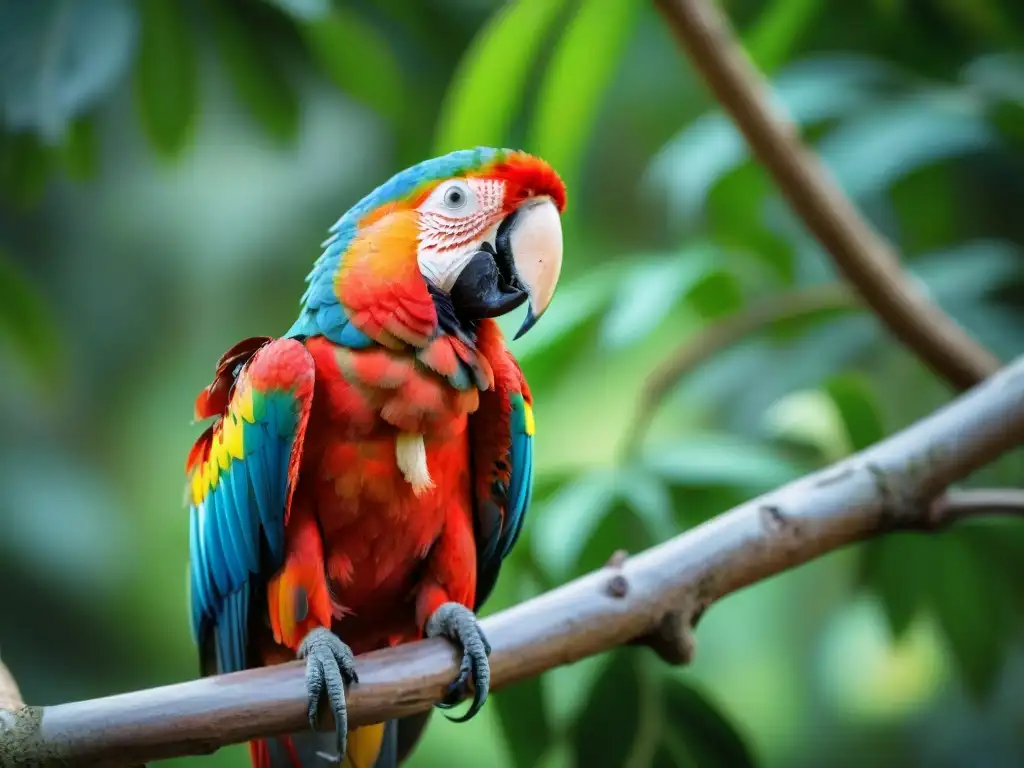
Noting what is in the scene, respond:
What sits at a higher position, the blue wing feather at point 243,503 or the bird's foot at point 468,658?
the blue wing feather at point 243,503

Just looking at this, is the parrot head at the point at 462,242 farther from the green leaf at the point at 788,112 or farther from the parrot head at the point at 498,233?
the green leaf at the point at 788,112

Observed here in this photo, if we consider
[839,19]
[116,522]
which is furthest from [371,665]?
[839,19]

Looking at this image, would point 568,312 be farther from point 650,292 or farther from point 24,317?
point 24,317

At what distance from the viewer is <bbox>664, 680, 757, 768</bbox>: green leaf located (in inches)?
55.7

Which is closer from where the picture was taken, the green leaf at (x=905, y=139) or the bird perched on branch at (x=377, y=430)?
the bird perched on branch at (x=377, y=430)

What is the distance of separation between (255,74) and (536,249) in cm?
78

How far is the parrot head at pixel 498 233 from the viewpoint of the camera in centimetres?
98

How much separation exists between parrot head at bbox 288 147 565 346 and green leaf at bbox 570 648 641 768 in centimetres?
68

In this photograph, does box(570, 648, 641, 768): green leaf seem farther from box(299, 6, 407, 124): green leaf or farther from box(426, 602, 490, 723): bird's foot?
box(299, 6, 407, 124): green leaf

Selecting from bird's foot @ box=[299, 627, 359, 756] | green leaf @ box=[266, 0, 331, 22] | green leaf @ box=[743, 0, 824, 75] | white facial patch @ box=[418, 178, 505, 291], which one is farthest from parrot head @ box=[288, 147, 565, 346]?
green leaf @ box=[743, 0, 824, 75]

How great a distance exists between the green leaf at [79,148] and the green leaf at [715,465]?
968mm

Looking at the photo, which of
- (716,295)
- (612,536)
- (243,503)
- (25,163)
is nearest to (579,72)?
(716,295)

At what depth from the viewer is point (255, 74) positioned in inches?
61.3

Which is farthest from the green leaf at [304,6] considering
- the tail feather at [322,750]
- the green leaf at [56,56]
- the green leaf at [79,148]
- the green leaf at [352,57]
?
the tail feather at [322,750]
